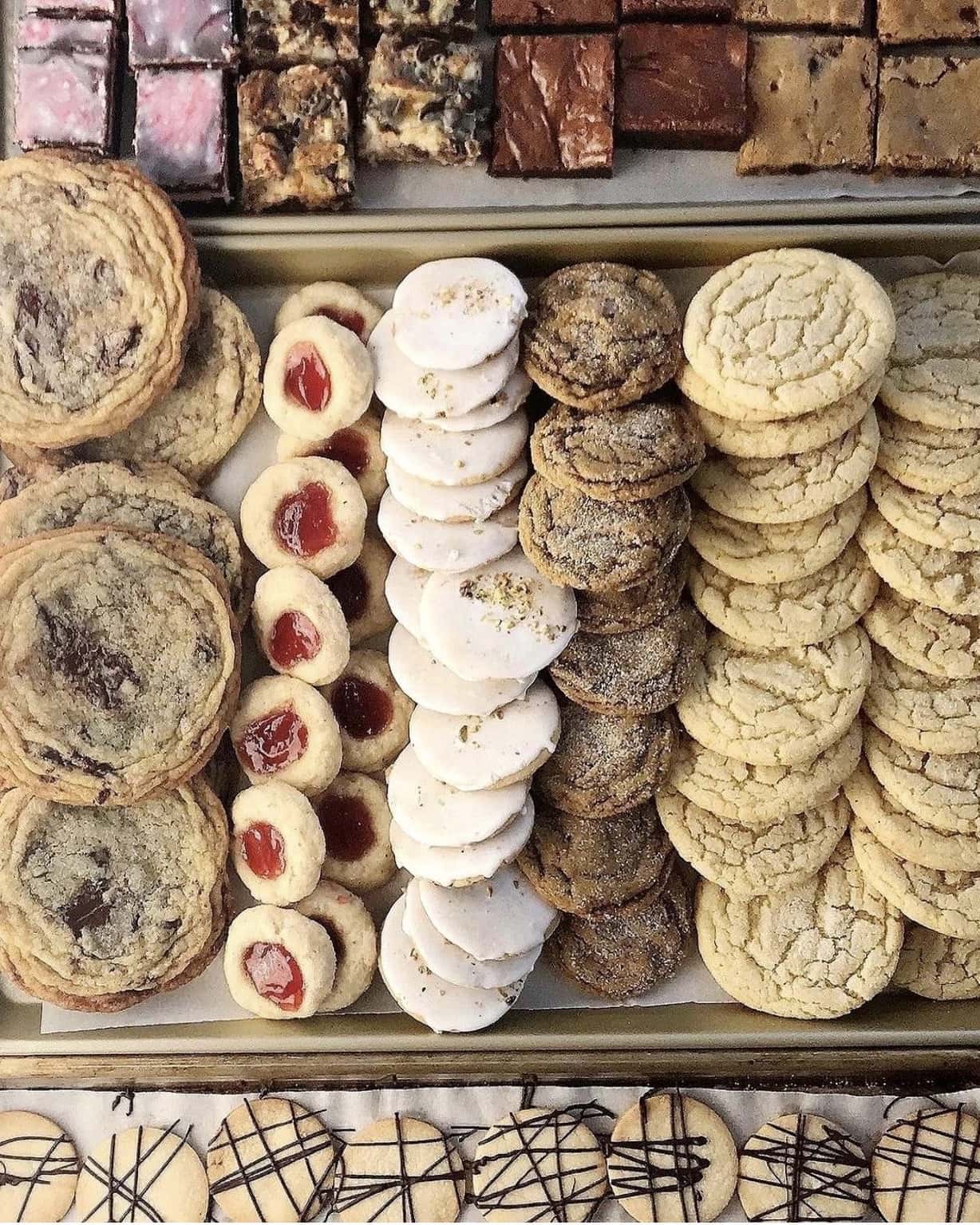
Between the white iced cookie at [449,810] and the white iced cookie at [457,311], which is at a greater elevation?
the white iced cookie at [457,311]

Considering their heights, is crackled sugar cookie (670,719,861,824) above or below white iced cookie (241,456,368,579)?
below

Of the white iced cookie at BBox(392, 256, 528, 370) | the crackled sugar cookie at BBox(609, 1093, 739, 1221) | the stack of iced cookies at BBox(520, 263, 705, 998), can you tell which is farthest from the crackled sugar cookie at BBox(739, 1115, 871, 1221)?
the white iced cookie at BBox(392, 256, 528, 370)

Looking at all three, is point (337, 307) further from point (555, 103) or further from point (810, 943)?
point (810, 943)

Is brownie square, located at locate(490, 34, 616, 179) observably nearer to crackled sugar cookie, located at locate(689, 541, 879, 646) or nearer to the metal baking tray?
the metal baking tray

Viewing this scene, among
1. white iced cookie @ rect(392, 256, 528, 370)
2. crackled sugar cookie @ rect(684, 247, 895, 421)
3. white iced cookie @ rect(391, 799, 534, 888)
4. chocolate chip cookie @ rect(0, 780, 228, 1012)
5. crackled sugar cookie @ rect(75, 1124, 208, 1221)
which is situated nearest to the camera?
A: crackled sugar cookie @ rect(684, 247, 895, 421)

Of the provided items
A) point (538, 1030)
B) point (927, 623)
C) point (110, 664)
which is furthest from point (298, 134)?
point (538, 1030)

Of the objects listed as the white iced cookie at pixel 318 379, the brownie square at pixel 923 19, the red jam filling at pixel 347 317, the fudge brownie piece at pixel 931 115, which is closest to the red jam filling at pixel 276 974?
the white iced cookie at pixel 318 379

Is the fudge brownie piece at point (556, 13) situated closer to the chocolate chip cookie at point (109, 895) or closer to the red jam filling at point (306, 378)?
the red jam filling at point (306, 378)

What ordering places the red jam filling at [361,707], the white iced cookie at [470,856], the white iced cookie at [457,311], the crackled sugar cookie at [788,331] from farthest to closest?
the red jam filling at [361,707] < the white iced cookie at [470,856] < the white iced cookie at [457,311] < the crackled sugar cookie at [788,331]
